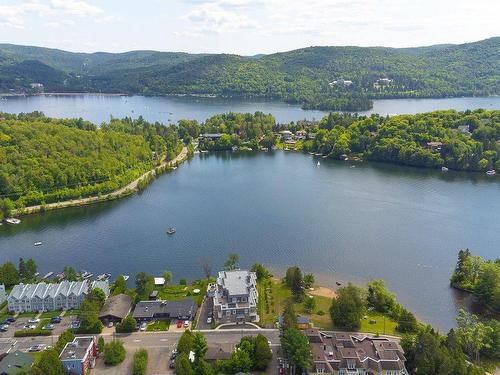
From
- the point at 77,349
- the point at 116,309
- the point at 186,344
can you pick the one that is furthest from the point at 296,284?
the point at 77,349

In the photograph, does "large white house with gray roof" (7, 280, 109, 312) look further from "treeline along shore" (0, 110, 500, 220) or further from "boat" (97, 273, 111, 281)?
"treeline along shore" (0, 110, 500, 220)

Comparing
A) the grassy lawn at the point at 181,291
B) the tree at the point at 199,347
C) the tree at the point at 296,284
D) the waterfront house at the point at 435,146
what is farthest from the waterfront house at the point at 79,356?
the waterfront house at the point at 435,146

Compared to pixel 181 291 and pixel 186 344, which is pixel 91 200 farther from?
pixel 186 344

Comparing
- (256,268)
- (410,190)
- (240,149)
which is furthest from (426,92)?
(256,268)

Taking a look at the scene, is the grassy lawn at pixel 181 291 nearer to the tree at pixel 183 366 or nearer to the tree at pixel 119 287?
the tree at pixel 119 287

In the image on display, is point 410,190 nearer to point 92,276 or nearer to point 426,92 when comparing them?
point 92,276

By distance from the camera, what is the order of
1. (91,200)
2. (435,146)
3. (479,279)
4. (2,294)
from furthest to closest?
(435,146), (91,200), (479,279), (2,294)

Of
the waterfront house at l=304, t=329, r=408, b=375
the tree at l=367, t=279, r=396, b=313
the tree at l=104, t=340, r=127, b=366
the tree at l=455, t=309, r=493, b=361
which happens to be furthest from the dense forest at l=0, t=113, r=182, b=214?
the tree at l=455, t=309, r=493, b=361
